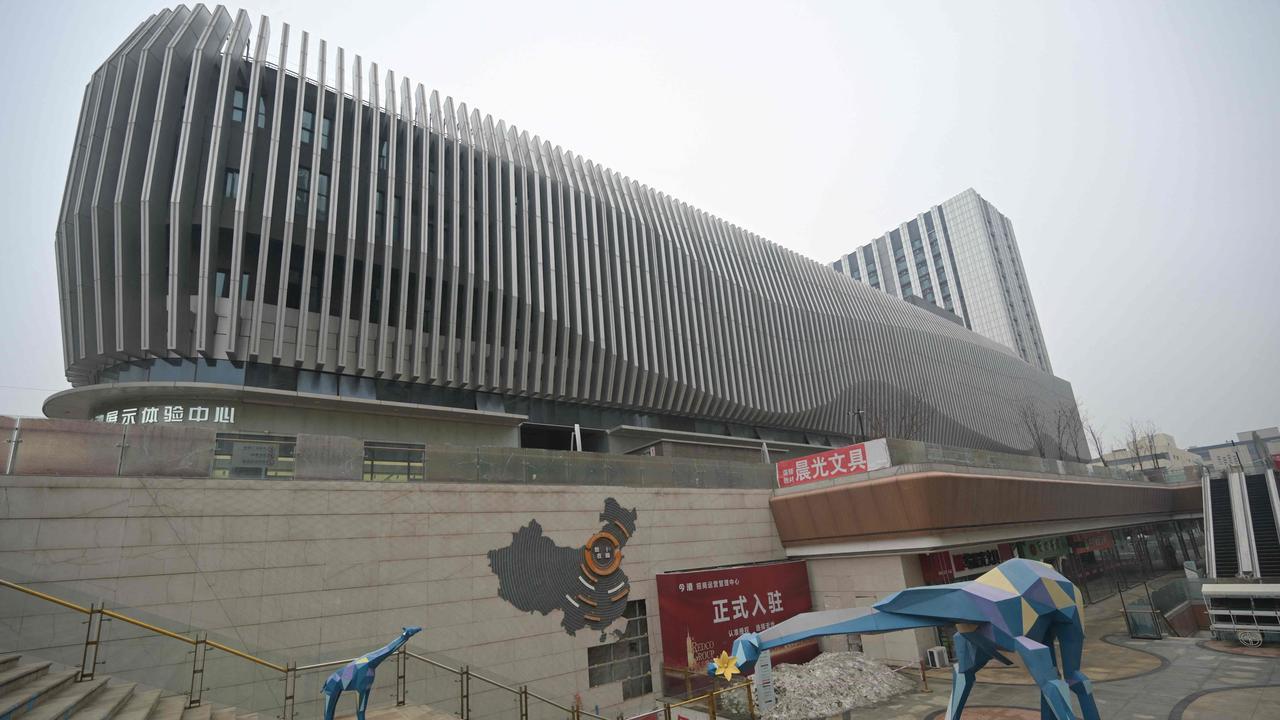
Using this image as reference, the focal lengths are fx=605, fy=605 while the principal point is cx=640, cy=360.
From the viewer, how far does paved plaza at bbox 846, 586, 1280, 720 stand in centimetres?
1241

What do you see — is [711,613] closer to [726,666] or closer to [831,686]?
[831,686]

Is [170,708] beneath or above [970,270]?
beneath

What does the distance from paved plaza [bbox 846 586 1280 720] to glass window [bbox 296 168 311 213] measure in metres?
23.0

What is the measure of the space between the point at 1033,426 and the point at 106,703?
70.4 meters

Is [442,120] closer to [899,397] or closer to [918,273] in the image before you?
[899,397]

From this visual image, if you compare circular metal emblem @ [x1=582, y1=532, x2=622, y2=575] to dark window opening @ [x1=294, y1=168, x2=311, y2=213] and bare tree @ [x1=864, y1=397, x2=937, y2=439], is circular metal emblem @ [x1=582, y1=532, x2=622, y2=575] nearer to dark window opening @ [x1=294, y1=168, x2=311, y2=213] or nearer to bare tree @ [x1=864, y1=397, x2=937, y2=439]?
dark window opening @ [x1=294, y1=168, x2=311, y2=213]

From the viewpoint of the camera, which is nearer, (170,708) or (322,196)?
(170,708)

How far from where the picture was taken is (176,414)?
1967 centimetres

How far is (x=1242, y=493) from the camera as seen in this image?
28.5 meters

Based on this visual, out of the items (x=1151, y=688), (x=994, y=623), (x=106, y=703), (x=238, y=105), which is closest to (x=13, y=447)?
Answer: (x=106, y=703)

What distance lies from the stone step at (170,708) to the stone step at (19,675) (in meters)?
1.53

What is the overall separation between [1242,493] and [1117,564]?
6.45 m

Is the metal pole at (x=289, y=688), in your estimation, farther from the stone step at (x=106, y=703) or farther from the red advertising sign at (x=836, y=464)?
the red advertising sign at (x=836, y=464)

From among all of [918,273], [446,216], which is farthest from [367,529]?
[918,273]
